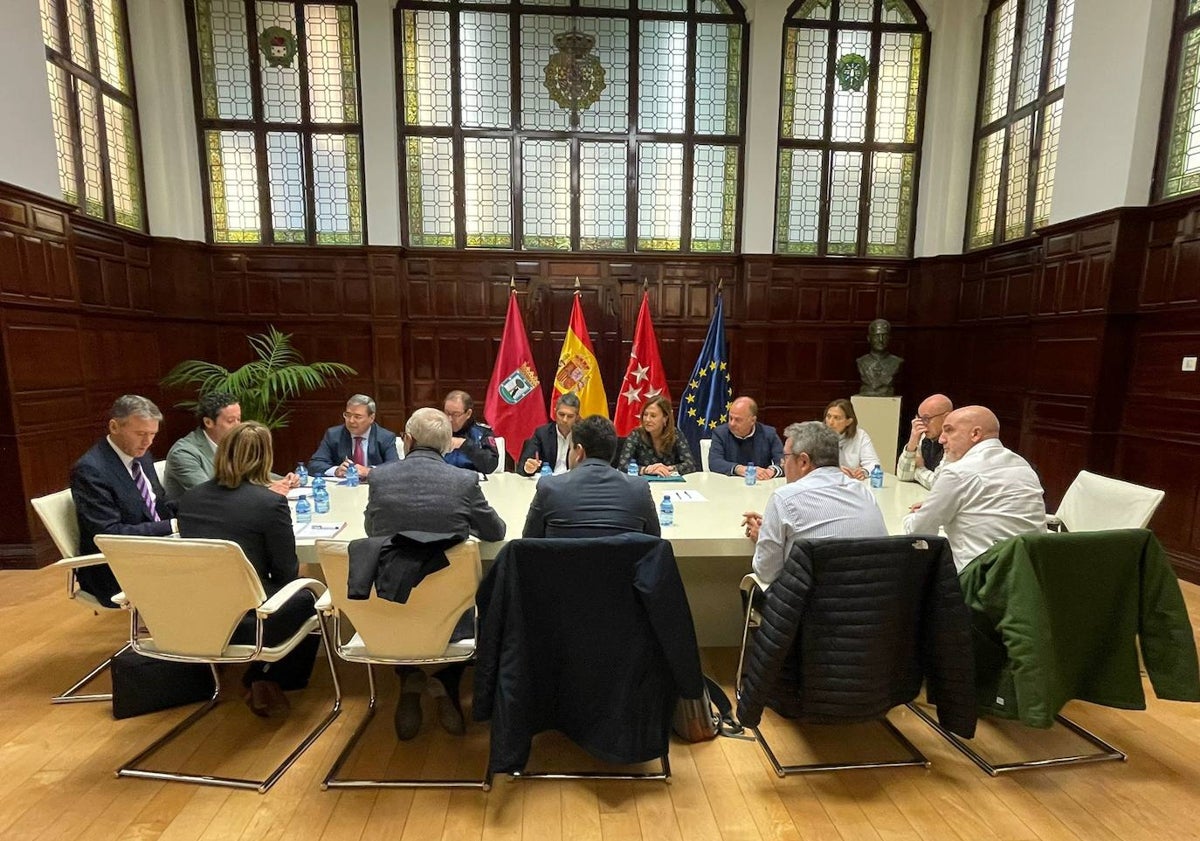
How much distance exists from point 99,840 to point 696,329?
19.3 ft

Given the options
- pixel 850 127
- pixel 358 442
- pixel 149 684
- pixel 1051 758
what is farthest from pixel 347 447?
pixel 850 127

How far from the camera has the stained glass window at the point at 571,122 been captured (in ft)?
20.0

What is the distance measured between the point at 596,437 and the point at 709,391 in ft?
11.2

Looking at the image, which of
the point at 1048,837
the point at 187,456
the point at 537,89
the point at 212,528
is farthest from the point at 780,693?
the point at 537,89

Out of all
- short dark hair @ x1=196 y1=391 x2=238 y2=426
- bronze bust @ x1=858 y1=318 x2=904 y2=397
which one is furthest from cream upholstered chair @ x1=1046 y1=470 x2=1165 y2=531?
short dark hair @ x1=196 y1=391 x2=238 y2=426

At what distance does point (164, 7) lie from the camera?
566cm

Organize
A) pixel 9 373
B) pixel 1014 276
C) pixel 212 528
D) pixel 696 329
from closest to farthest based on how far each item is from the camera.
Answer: pixel 212 528 < pixel 9 373 < pixel 1014 276 < pixel 696 329

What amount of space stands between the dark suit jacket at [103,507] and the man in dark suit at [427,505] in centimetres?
120

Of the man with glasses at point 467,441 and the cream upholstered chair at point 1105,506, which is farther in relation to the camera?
the man with glasses at point 467,441

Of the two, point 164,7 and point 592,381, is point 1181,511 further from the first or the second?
point 164,7

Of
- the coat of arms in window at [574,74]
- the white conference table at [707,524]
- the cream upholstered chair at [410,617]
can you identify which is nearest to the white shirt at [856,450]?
the white conference table at [707,524]

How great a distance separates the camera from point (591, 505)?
2137 millimetres

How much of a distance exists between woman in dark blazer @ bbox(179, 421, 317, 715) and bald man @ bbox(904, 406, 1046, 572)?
241cm

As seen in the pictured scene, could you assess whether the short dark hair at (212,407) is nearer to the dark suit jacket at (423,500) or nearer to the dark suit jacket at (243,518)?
the dark suit jacket at (243,518)
